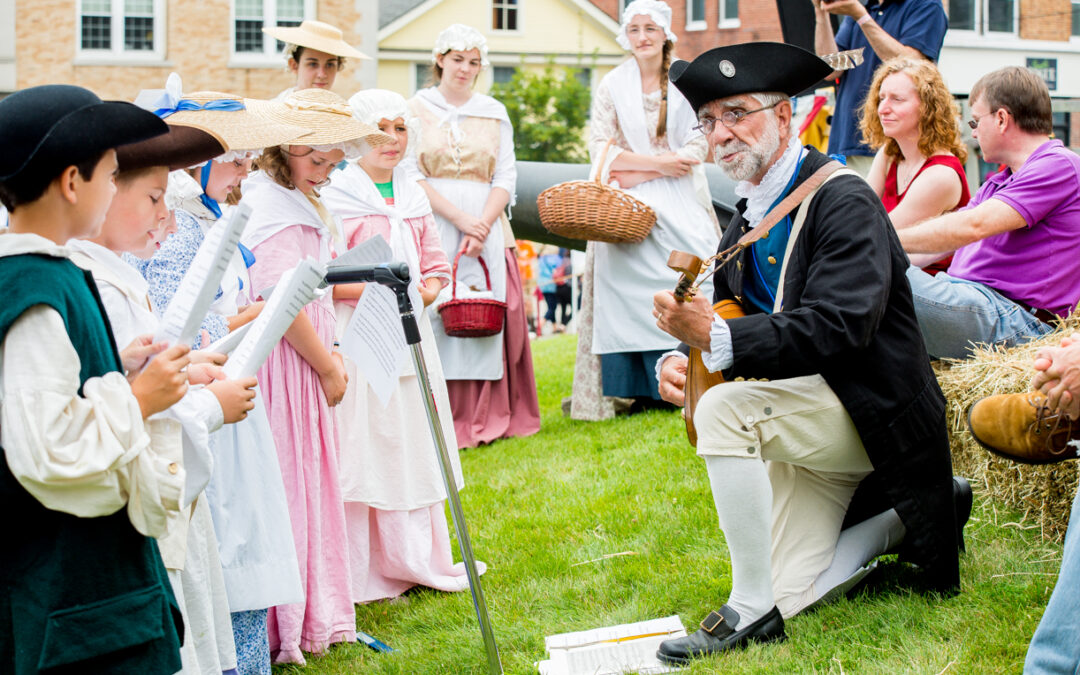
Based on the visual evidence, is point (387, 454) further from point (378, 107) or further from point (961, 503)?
point (961, 503)

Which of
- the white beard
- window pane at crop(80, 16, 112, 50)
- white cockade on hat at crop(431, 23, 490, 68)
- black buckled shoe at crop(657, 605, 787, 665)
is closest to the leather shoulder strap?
the white beard

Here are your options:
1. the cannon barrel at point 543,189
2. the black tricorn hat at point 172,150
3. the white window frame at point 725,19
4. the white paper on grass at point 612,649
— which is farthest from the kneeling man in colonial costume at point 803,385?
the white window frame at point 725,19

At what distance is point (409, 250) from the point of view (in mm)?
4820

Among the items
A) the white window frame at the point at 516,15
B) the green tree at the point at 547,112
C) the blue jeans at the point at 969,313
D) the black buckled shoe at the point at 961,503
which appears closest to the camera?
the black buckled shoe at the point at 961,503

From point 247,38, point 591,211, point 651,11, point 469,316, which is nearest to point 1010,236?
point 591,211

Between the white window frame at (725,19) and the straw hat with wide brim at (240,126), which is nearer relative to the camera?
the straw hat with wide brim at (240,126)

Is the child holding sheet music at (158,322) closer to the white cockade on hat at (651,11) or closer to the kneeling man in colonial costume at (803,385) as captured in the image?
the kneeling man in colonial costume at (803,385)

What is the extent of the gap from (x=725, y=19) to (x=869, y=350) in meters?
34.3

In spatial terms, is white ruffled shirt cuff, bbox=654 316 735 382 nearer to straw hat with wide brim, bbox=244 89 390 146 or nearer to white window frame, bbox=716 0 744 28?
straw hat with wide brim, bbox=244 89 390 146

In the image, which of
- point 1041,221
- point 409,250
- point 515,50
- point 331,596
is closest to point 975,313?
point 1041,221

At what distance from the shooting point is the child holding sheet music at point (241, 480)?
3.29 metres

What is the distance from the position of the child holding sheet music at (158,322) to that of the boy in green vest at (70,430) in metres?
0.18

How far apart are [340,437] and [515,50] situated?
34.6 m

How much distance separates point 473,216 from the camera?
23.2 feet
